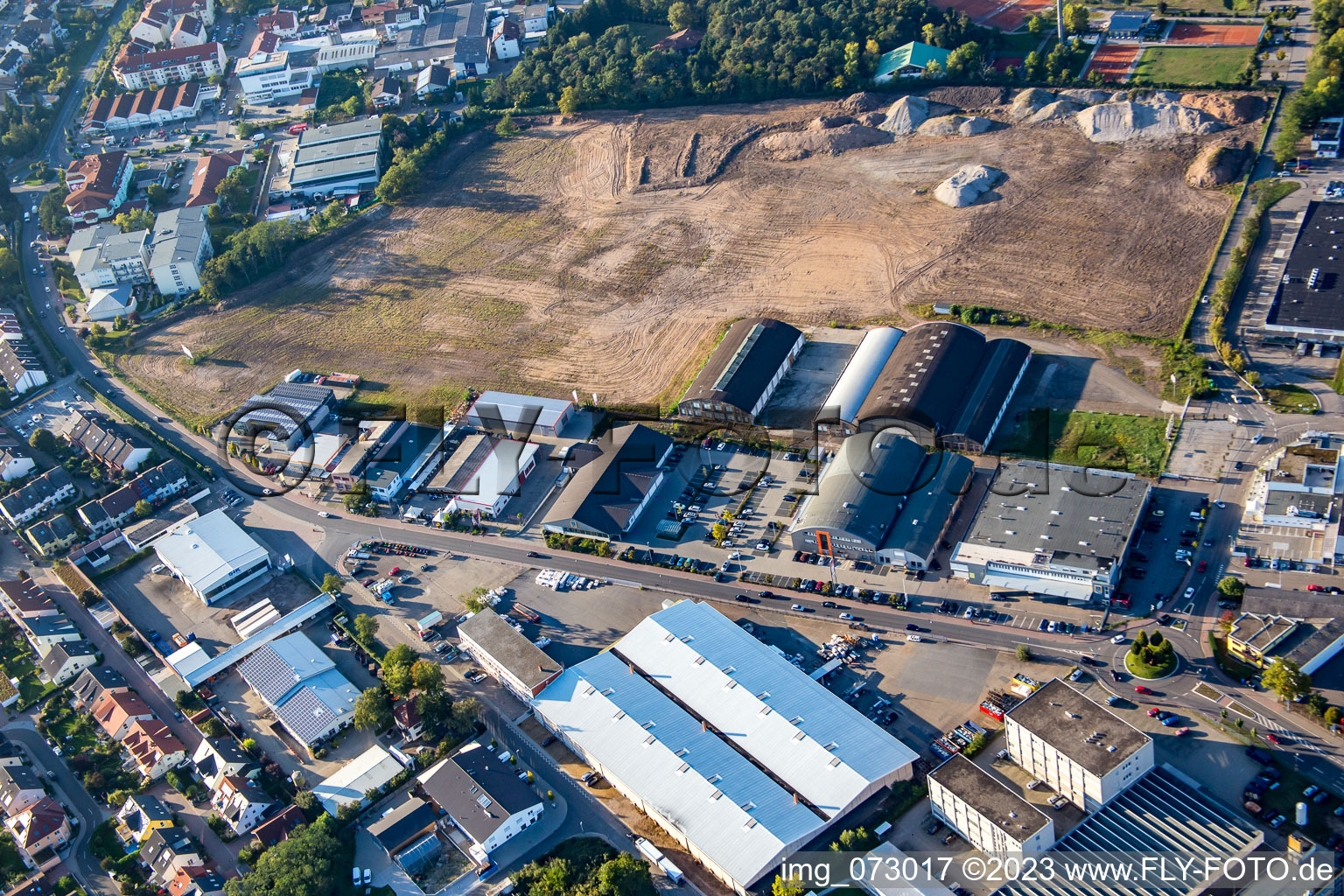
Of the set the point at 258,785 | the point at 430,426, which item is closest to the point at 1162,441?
the point at 430,426

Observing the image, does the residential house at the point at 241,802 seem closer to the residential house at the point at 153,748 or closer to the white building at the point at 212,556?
the residential house at the point at 153,748

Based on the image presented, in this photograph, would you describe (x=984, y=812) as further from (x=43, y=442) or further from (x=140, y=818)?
(x=43, y=442)

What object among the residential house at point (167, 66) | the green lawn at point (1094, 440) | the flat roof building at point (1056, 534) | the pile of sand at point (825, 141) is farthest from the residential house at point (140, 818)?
the residential house at point (167, 66)

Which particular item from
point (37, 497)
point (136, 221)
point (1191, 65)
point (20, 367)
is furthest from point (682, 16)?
point (37, 497)

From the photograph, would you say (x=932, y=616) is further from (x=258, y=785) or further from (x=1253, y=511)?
(x=258, y=785)

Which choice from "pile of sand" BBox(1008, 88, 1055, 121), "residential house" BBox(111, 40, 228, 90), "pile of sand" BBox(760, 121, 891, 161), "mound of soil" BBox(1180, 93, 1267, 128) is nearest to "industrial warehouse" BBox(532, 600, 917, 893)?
"pile of sand" BBox(760, 121, 891, 161)
